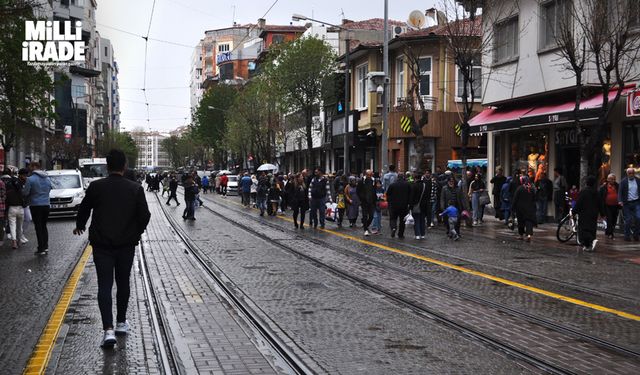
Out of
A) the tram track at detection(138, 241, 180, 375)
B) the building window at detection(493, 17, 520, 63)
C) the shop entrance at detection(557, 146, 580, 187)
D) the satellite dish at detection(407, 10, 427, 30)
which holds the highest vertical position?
the satellite dish at detection(407, 10, 427, 30)

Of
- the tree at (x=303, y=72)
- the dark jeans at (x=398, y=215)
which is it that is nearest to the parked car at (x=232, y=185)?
the tree at (x=303, y=72)

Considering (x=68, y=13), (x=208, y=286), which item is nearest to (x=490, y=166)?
(x=208, y=286)

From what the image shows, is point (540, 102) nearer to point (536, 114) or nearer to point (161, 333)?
point (536, 114)

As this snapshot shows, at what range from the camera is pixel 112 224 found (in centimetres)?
714

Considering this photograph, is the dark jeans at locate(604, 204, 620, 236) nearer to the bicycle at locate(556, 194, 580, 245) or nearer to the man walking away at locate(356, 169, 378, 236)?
the bicycle at locate(556, 194, 580, 245)

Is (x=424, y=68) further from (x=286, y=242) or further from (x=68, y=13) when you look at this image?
(x=68, y=13)

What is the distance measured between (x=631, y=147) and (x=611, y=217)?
122 inches

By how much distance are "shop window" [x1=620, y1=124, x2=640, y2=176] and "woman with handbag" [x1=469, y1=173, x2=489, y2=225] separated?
4.45m

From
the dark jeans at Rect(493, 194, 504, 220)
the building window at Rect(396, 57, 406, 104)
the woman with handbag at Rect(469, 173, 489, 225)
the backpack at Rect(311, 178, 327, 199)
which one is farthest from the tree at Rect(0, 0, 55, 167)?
the building window at Rect(396, 57, 406, 104)

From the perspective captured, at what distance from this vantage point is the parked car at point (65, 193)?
88.2 ft

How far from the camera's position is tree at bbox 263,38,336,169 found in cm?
4331

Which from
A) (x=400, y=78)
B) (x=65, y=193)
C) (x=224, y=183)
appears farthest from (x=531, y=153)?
(x=224, y=183)

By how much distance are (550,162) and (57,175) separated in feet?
59.8

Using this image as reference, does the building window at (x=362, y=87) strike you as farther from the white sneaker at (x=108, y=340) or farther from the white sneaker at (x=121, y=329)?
the white sneaker at (x=108, y=340)
